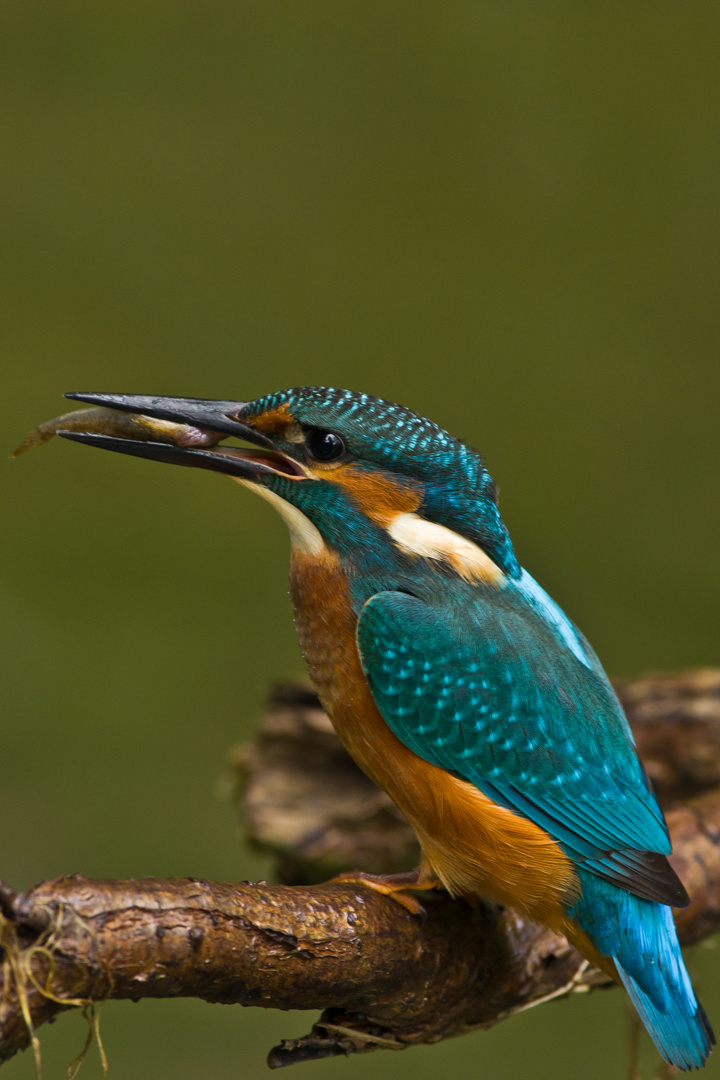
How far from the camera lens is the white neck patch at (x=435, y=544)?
1658 millimetres

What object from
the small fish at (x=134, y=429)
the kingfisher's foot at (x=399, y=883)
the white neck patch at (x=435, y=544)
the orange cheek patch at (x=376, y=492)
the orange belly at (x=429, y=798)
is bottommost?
the kingfisher's foot at (x=399, y=883)

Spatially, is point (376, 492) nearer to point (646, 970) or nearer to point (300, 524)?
point (300, 524)

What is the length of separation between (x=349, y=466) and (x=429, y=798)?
536 millimetres

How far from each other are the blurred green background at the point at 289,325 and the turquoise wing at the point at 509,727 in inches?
76.7

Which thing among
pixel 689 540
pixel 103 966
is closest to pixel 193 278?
pixel 689 540

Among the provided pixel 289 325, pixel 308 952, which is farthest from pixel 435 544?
pixel 289 325

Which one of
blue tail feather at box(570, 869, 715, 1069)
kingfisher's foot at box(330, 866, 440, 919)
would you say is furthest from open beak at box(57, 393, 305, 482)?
blue tail feather at box(570, 869, 715, 1069)

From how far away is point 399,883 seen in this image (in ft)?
5.31

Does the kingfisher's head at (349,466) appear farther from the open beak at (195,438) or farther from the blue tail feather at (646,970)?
the blue tail feather at (646,970)

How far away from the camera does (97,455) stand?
140 inches

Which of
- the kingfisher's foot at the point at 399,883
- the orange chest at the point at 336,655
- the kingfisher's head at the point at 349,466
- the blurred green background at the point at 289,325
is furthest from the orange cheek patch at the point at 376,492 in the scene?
the blurred green background at the point at 289,325

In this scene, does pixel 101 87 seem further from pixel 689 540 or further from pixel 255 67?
pixel 689 540

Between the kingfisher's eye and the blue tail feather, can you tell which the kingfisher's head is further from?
the blue tail feather

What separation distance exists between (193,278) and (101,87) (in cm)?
65
